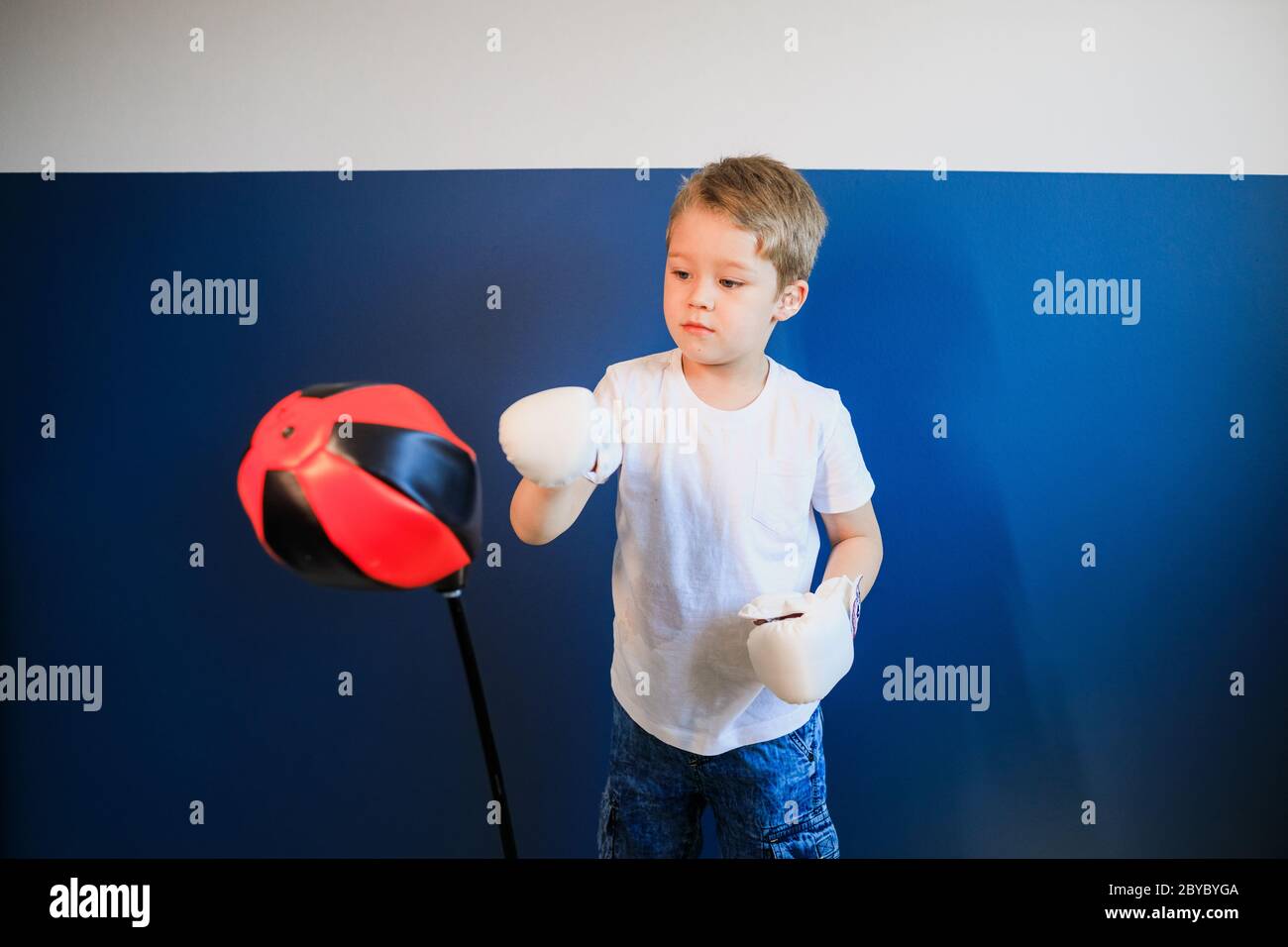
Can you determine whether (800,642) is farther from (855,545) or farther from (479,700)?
(479,700)

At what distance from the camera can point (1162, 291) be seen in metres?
1.20

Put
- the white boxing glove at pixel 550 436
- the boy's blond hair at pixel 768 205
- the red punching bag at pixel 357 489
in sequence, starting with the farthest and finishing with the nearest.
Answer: the boy's blond hair at pixel 768 205 → the white boxing glove at pixel 550 436 → the red punching bag at pixel 357 489

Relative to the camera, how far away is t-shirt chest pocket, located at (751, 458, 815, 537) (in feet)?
3.09

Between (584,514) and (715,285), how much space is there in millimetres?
480

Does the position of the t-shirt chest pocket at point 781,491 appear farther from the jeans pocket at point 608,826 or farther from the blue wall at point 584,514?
the jeans pocket at point 608,826

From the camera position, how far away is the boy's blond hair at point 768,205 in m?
0.89

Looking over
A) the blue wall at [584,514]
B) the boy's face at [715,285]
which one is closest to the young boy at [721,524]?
the boy's face at [715,285]

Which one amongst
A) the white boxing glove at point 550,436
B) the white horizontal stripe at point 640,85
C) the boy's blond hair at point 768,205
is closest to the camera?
the white boxing glove at point 550,436

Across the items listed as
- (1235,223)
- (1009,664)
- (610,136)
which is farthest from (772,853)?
(1235,223)

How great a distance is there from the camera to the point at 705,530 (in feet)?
3.10

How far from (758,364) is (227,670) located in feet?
3.27

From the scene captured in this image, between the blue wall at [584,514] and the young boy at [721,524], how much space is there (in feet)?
0.83
